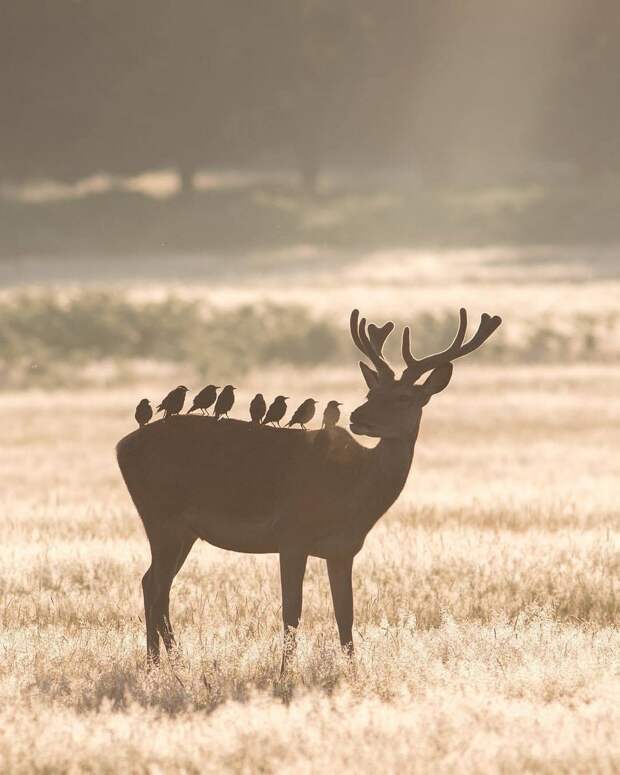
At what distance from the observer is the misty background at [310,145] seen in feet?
222

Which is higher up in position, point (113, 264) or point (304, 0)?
point (304, 0)

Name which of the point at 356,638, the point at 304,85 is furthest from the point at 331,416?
the point at 304,85

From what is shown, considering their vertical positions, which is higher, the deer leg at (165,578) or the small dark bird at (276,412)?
the small dark bird at (276,412)

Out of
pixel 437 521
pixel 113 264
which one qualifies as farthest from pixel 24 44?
pixel 437 521

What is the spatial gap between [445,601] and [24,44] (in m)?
62.5

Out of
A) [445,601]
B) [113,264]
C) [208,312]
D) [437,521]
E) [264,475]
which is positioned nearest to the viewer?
[264,475]

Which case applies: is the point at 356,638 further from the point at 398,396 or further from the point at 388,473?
the point at 398,396

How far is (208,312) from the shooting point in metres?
45.1

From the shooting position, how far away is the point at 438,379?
9906 millimetres

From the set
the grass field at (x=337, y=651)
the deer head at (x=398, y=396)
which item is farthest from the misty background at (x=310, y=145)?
the deer head at (x=398, y=396)

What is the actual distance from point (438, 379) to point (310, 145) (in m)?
70.0

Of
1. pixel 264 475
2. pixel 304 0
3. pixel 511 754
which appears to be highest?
pixel 304 0

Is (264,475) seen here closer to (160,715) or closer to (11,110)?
(160,715)

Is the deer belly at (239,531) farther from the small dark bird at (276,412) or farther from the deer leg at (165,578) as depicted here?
the small dark bird at (276,412)
